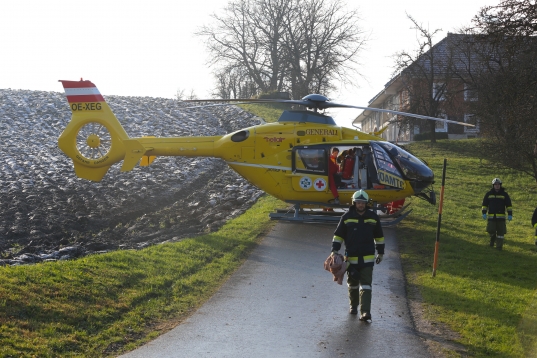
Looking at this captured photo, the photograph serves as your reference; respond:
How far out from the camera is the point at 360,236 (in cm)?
939

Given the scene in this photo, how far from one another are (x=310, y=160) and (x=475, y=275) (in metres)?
6.02

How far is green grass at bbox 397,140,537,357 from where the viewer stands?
8.31 m

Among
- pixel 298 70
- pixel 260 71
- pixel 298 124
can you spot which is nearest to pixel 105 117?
pixel 298 124

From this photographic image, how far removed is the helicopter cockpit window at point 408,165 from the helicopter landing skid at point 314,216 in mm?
1115

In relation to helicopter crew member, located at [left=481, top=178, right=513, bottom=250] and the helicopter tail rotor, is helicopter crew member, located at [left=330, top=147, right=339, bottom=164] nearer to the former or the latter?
helicopter crew member, located at [left=481, top=178, right=513, bottom=250]

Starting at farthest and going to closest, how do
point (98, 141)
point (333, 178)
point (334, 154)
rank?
point (98, 141)
point (334, 154)
point (333, 178)

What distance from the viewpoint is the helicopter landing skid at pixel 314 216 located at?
16.4 metres

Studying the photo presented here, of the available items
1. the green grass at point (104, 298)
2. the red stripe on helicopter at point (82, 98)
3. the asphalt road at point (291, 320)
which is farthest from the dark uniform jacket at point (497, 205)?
the red stripe on helicopter at point (82, 98)

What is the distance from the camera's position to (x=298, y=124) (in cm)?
1717

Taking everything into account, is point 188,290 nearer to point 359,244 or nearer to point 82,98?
point 359,244

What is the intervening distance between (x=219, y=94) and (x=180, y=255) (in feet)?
224

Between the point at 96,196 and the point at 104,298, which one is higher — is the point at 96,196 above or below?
below

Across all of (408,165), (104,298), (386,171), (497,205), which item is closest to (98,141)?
(386,171)

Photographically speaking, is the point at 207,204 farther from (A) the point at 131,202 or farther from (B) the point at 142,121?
(B) the point at 142,121
